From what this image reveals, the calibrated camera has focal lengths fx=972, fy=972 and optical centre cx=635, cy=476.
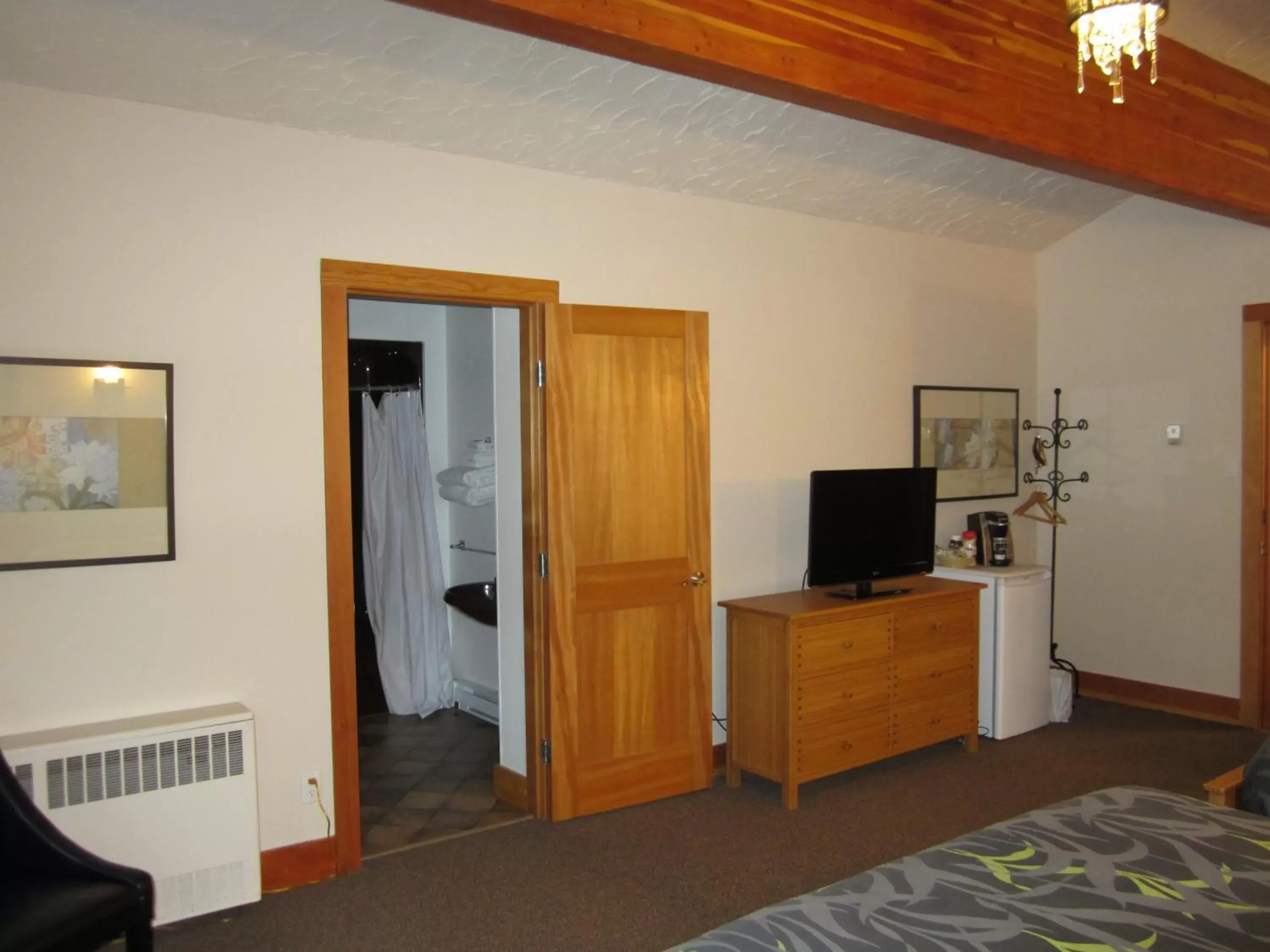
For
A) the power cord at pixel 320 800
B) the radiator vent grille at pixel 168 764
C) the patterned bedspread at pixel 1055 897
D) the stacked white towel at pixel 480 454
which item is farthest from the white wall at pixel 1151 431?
the radiator vent grille at pixel 168 764

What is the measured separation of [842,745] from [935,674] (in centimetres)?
69

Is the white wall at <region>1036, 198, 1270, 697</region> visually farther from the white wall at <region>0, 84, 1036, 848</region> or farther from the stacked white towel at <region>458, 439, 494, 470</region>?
the stacked white towel at <region>458, 439, 494, 470</region>

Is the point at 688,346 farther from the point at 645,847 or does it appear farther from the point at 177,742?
the point at 177,742

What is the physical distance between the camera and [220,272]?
10.5 ft

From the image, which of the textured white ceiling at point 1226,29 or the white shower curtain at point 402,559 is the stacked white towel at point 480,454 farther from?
the textured white ceiling at point 1226,29

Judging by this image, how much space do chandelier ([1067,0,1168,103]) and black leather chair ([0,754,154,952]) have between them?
2963 mm

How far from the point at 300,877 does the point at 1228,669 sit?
4.72m

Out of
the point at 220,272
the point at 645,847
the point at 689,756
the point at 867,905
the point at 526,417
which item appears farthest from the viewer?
the point at 689,756

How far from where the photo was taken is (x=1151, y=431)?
18.1 ft

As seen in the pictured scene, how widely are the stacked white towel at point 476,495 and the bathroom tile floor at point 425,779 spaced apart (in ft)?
3.98

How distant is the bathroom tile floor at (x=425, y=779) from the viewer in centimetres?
386

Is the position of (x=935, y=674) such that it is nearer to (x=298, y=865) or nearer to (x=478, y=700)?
(x=478, y=700)

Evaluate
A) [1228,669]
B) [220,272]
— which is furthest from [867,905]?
[1228,669]

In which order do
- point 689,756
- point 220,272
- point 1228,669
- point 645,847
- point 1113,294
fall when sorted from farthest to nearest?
1. point 1113,294
2. point 1228,669
3. point 689,756
4. point 645,847
5. point 220,272
